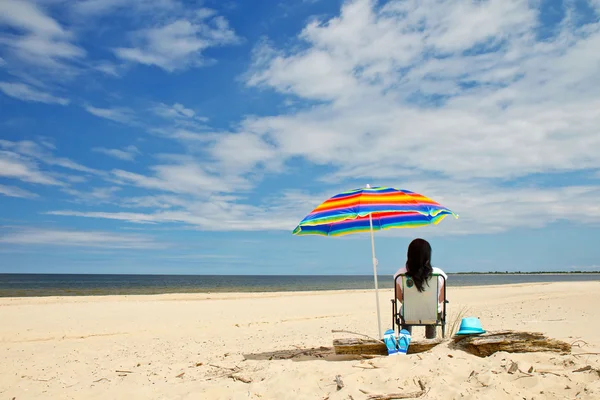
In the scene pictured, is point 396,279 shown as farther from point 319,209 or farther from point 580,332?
point 580,332

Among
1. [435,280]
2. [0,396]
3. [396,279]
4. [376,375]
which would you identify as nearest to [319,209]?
[396,279]

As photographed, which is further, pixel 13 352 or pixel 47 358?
pixel 13 352

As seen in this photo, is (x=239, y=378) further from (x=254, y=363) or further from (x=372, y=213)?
(x=372, y=213)

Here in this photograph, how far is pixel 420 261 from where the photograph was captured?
18.1ft

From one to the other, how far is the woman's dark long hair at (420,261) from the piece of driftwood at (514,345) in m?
0.87

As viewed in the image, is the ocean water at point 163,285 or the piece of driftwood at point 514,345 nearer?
the piece of driftwood at point 514,345

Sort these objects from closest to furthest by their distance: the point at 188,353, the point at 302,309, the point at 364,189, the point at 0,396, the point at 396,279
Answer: the point at 0,396 < the point at 396,279 < the point at 364,189 < the point at 188,353 < the point at 302,309

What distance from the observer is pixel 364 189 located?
636 centimetres

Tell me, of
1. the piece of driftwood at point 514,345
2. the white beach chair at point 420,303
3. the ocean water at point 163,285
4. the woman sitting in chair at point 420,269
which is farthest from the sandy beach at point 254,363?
the ocean water at point 163,285

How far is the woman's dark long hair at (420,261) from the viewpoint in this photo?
18.1 feet

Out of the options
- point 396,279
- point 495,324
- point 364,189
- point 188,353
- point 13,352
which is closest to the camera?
point 396,279

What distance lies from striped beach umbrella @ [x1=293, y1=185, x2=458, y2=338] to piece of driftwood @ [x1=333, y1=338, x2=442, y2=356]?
54 centimetres

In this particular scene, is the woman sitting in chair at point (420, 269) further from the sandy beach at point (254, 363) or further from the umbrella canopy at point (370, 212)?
the sandy beach at point (254, 363)

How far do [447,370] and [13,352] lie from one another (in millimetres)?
7760
